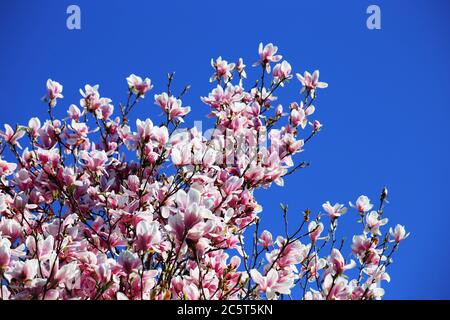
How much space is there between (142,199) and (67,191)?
1.87 ft

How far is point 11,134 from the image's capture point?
3.38 m

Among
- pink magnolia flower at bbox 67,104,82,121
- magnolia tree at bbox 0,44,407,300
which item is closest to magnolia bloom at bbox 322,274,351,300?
magnolia tree at bbox 0,44,407,300

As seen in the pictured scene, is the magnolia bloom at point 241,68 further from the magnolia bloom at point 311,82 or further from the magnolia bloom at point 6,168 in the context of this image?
the magnolia bloom at point 6,168

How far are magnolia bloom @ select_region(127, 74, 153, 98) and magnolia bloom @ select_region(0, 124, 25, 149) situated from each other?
94cm

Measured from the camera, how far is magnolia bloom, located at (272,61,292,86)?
401 centimetres

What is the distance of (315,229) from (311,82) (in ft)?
4.82

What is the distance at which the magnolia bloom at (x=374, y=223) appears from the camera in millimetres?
3396

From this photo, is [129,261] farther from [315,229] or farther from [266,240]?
[315,229]

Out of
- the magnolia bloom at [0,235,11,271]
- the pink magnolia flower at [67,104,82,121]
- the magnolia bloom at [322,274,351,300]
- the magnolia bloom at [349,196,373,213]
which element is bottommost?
the magnolia bloom at [322,274,351,300]

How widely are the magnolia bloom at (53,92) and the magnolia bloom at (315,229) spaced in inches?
93.3

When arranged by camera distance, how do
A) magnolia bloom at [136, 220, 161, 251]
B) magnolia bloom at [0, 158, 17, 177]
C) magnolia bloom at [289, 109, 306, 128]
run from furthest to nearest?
magnolia bloom at [289, 109, 306, 128] → magnolia bloom at [0, 158, 17, 177] → magnolia bloom at [136, 220, 161, 251]

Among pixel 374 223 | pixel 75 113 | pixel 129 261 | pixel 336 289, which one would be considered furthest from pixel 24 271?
pixel 374 223

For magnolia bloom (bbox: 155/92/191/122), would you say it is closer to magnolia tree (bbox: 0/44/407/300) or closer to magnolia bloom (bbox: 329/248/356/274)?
magnolia tree (bbox: 0/44/407/300)
